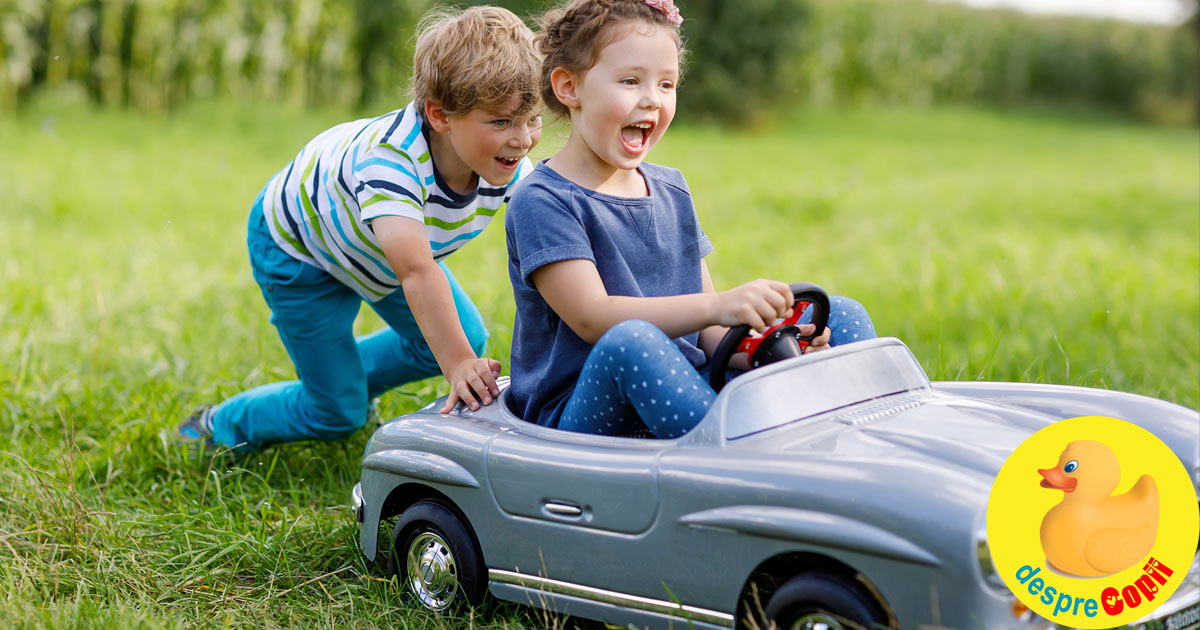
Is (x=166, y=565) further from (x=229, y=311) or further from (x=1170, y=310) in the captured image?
(x=1170, y=310)

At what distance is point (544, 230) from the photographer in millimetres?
2479

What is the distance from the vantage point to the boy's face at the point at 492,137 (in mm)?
2891

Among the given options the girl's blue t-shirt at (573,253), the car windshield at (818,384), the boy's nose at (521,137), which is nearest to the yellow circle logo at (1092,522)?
the car windshield at (818,384)

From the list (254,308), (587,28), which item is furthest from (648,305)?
(254,308)

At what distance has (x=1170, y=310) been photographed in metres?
5.12

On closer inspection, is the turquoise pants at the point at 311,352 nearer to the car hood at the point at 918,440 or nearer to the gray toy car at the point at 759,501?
the gray toy car at the point at 759,501

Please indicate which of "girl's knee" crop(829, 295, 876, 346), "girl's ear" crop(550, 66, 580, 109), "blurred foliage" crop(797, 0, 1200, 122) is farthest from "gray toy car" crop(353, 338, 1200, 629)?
"blurred foliage" crop(797, 0, 1200, 122)

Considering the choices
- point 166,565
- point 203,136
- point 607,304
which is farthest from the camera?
point 203,136

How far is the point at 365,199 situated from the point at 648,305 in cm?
91

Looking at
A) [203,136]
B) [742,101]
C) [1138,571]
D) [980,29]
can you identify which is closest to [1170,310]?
[1138,571]

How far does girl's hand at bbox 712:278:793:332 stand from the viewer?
87.2 inches

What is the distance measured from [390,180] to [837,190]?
6944 mm

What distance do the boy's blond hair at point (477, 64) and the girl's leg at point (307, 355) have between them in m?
0.75

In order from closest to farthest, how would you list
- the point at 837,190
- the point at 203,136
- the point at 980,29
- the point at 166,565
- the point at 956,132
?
the point at 166,565 → the point at 837,190 → the point at 203,136 → the point at 956,132 → the point at 980,29
